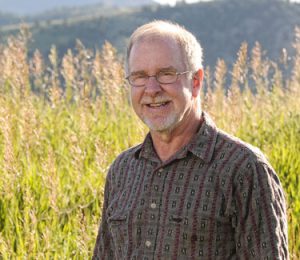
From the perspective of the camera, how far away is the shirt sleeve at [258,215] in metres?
2.27

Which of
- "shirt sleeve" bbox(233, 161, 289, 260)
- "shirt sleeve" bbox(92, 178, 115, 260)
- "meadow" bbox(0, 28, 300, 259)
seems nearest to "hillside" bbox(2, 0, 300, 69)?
"meadow" bbox(0, 28, 300, 259)

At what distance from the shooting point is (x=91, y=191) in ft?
14.6

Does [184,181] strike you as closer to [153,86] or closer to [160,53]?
[153,86]

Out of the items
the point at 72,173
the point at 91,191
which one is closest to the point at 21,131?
the point at 72,173

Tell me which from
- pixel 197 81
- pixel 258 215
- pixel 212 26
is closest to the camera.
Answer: pixel 258 215

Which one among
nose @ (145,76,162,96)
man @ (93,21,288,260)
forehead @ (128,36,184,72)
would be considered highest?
forehead @ (128,36,184,72)

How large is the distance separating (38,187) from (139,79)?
2108 mm

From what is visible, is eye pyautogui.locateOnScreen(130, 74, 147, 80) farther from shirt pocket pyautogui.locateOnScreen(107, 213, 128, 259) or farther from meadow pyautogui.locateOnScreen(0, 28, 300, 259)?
meadow pyautogui.locateOnScreen(0, 28, 300, 259)

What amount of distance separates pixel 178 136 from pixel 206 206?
32 centimetres

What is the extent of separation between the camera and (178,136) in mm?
2555

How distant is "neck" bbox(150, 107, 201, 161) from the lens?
254 cm

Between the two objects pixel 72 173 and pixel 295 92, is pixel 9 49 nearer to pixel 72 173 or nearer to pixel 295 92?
pixel 72 173

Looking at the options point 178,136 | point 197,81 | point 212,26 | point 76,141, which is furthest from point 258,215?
point 212,26

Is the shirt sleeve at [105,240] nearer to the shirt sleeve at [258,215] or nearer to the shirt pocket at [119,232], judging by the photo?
the shirt pocket at [119,232]
